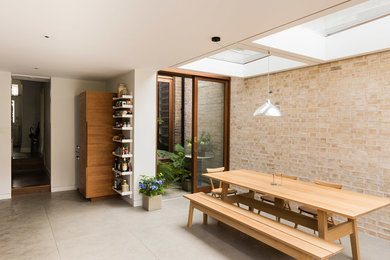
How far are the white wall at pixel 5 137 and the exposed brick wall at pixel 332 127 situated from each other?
15.9 ft

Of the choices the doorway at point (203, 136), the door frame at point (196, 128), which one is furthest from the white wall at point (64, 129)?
the door frame at point (196, 128)

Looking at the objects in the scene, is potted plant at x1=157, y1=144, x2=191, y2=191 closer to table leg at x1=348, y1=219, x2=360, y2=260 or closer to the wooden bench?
the wooden bench

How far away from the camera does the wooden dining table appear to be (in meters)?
2.63

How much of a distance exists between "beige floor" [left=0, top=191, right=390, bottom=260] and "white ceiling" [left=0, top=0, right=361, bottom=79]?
2.49 metres

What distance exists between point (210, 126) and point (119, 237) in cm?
317

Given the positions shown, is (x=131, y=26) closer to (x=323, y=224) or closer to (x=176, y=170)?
(x=323, y=224)

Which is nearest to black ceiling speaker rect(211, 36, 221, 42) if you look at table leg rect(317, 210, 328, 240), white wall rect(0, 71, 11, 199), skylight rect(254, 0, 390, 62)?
skylight rect(254, 0, 390, 62)

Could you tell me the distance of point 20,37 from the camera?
297 cm

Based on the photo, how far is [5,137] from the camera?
5.19 metres

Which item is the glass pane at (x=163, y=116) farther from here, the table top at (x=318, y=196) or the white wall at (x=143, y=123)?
the table top at (x=318, y=196)

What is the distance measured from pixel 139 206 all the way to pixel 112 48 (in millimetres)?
2851

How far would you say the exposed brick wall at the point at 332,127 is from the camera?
3.61 metres

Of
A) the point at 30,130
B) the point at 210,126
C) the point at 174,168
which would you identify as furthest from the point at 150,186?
the point at 30,130

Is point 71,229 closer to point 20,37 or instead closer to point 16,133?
point 20,37
